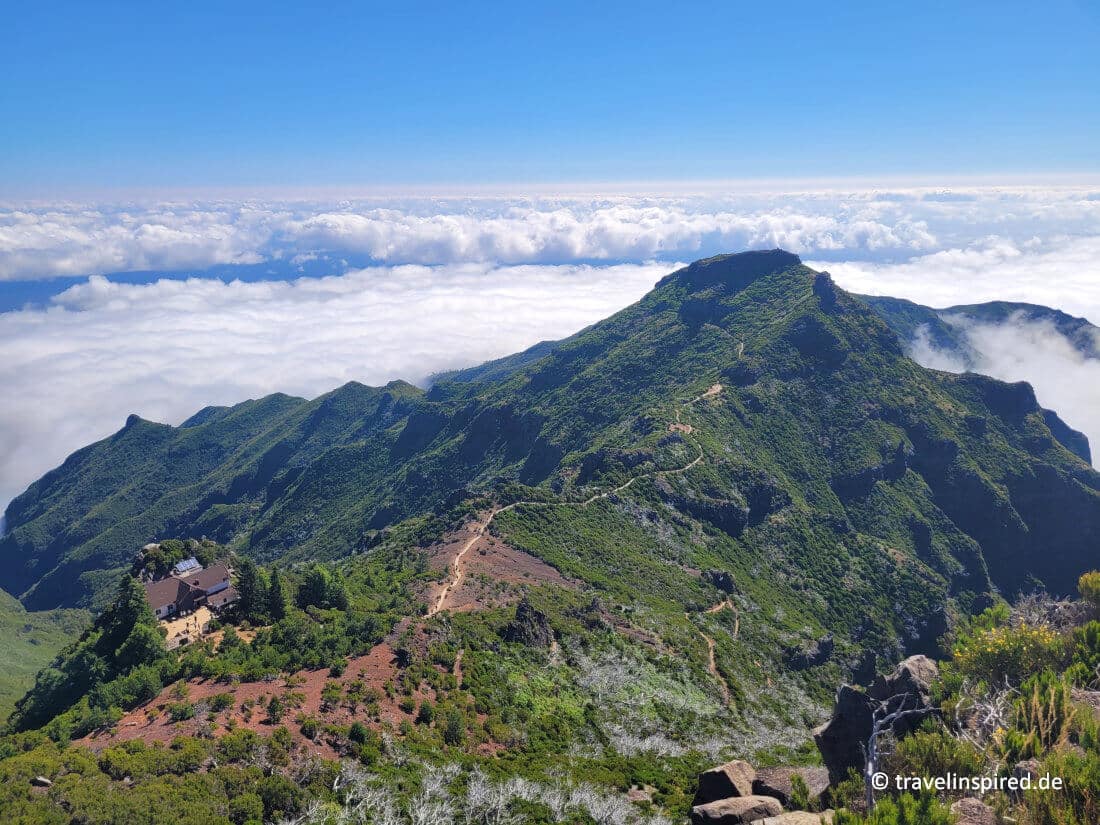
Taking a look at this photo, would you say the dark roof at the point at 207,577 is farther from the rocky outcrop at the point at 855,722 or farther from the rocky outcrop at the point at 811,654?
the rocky outcrop at the point at 811,654

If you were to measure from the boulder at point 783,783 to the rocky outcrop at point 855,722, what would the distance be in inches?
40.7

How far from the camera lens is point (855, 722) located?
132 feet

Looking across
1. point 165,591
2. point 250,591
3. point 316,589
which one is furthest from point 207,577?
point 316,589

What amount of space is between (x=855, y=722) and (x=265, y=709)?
42502 mm

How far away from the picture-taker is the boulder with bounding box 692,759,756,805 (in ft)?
115

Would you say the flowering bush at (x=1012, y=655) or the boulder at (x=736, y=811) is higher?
the flowering bush at (x=1012, y=655)

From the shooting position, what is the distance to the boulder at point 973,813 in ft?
69.9

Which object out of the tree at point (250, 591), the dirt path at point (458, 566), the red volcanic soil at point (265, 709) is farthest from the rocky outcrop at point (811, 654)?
the tree at point (250, 591)

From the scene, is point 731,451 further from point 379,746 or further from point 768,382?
point 379,746

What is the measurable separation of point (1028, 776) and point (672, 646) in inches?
2353

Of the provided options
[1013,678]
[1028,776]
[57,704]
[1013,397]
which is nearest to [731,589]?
[1013,678]

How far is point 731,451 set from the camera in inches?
5846

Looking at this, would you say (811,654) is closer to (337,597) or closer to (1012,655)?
(1012,655)

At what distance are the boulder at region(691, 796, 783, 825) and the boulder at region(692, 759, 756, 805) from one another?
1.38 metres
